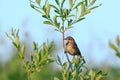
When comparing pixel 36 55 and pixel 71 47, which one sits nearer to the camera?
pixel 36 55

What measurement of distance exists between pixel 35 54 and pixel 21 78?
8.07 meters

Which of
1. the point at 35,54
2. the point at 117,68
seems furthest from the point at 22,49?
the point at 117,68

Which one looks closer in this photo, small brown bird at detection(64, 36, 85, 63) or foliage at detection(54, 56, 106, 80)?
foliage at detection(54, 56, 106, 80)

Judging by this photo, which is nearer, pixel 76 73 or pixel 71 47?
pixel 76 73

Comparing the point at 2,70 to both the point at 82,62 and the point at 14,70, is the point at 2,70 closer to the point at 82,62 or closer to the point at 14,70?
the point at 14,70

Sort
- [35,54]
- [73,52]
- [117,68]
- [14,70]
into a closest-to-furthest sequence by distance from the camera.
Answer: [35,54]
[73,52]
[14,70]
[117,68]

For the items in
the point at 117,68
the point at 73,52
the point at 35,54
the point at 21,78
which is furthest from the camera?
the point at 117,68

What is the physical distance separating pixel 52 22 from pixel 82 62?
0.42m

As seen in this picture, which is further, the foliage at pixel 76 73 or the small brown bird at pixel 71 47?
the small brown bird at pixel 71 47

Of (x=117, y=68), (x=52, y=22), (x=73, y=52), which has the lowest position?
(x=117, y=68)

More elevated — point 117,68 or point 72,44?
point 72,44

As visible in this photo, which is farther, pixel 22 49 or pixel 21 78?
pixel 21 78

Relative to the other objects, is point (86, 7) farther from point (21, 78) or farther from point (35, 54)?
point (21, 78)

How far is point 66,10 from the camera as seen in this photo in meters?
4.75
